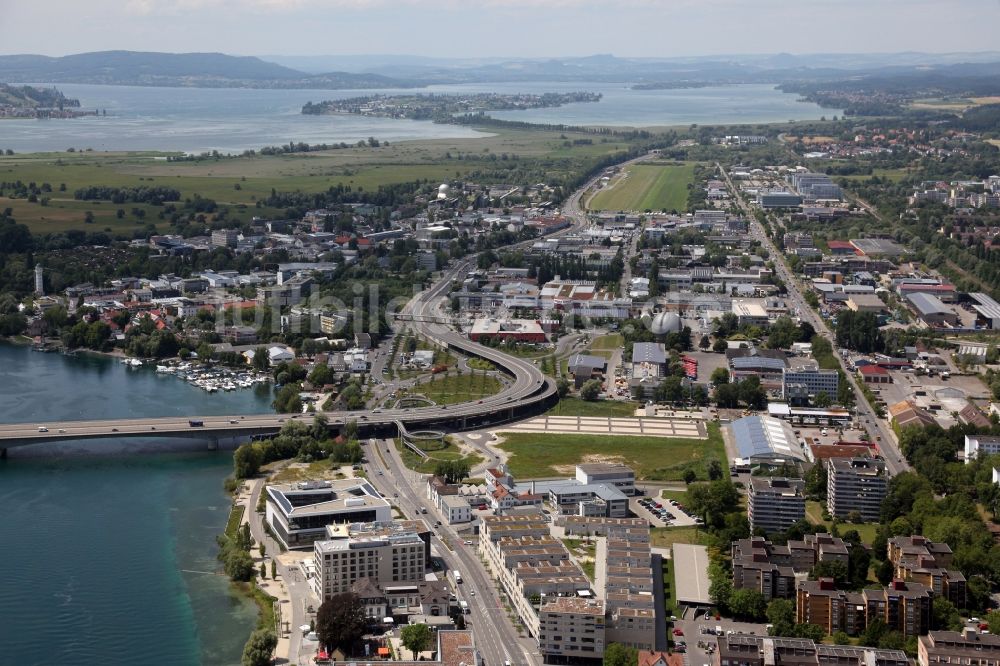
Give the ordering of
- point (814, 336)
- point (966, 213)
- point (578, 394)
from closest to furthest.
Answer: point (578, 394)
point (814, 336)
point (966, 213)

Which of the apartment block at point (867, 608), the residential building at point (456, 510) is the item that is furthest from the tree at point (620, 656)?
the residential building at point (456, 510)

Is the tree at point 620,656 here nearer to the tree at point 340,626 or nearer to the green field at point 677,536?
the tree at point 340,626

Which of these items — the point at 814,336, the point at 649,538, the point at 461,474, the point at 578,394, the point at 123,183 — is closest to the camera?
the point at 649,538

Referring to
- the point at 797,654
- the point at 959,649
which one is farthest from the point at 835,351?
the point at 797,654

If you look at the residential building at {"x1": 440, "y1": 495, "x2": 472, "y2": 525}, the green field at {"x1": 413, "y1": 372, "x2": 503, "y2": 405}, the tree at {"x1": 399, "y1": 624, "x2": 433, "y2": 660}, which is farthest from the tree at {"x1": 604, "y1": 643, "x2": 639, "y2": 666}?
the green field at {"x1": 413, "y1": 372, "x2": 503, "y2": 405}

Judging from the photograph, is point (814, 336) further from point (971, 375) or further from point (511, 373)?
point (511, 373)

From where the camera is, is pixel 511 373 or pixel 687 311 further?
pixel 687 311

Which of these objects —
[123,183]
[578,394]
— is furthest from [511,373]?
[123,183]

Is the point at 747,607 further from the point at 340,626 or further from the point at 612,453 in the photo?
the point at 612,453
